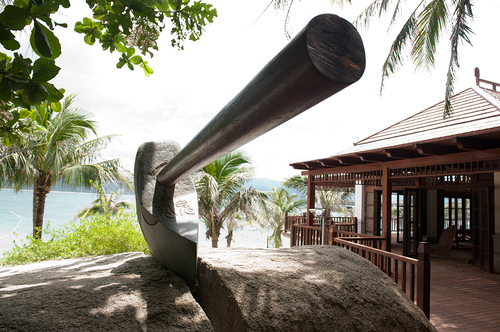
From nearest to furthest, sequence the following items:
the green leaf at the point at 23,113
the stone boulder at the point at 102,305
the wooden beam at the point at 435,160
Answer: the stone boulder at the point at 102,305
the green leaf at the point at 23,113
the wooden beam at the point at 435,160

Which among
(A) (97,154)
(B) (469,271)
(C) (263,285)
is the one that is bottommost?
(B) (469,271)

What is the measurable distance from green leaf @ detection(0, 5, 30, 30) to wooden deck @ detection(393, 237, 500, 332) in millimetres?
5793

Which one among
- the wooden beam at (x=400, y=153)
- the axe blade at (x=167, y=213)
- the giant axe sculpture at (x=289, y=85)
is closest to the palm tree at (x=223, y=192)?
the wooden beam at (x=400, y=153)

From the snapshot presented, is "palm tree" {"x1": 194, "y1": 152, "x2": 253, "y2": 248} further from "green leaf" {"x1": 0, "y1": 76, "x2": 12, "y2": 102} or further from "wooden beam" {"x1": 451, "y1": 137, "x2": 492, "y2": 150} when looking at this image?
"green leaf" {"x1": 0, "y1": 76, "x2": 12, "y2": 102}

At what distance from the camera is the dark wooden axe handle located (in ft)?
2.53

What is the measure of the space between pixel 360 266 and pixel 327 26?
2.78 metres

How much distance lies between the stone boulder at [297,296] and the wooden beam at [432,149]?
4.20 metres

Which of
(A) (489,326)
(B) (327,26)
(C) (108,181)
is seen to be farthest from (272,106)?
(C) (108,181)

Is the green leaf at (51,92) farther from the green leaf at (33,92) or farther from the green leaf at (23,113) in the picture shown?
the green leaf at (23,113)

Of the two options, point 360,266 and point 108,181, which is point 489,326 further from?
point 108,181

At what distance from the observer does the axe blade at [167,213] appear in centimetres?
232

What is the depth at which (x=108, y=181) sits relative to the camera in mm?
12664

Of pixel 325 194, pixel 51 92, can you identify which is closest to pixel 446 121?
pixel 51 92

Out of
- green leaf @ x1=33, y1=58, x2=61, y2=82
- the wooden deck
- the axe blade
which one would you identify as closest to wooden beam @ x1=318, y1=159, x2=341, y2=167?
the wooden deck
